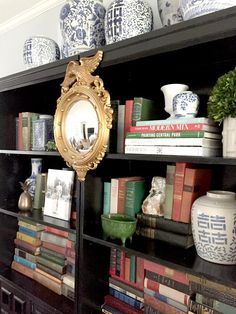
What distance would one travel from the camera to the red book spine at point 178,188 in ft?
3.03

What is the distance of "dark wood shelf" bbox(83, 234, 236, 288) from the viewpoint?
750 mm

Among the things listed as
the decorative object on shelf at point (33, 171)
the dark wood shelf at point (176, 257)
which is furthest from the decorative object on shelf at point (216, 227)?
the decorative object on shelf at point (33, 171)

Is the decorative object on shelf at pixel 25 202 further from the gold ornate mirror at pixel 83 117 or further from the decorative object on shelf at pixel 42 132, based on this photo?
the gold ornate mirror at pixel 83 117

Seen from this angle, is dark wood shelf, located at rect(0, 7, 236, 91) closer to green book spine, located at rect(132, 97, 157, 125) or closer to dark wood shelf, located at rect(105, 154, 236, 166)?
green book spine, located at rect(132, 97, 157, 125)

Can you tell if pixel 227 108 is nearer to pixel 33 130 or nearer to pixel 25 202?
pixel 33 130

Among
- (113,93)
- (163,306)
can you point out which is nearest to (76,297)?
(163,306)

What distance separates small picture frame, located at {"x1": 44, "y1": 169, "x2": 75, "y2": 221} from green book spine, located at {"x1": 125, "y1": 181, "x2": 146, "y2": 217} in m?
0.31

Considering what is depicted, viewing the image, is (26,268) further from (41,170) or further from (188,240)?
(188,240)

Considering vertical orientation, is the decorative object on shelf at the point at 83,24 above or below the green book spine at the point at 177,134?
above

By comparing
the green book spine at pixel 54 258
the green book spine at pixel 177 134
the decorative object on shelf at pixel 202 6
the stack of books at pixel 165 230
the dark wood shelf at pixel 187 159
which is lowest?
the green book spine at pixel 54 258

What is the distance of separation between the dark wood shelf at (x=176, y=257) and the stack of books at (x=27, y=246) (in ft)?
1.65

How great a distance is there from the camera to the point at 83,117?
1.11 meters

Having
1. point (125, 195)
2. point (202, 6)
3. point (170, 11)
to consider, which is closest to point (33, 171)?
point (125, 195)

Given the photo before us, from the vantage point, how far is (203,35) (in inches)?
28.6
